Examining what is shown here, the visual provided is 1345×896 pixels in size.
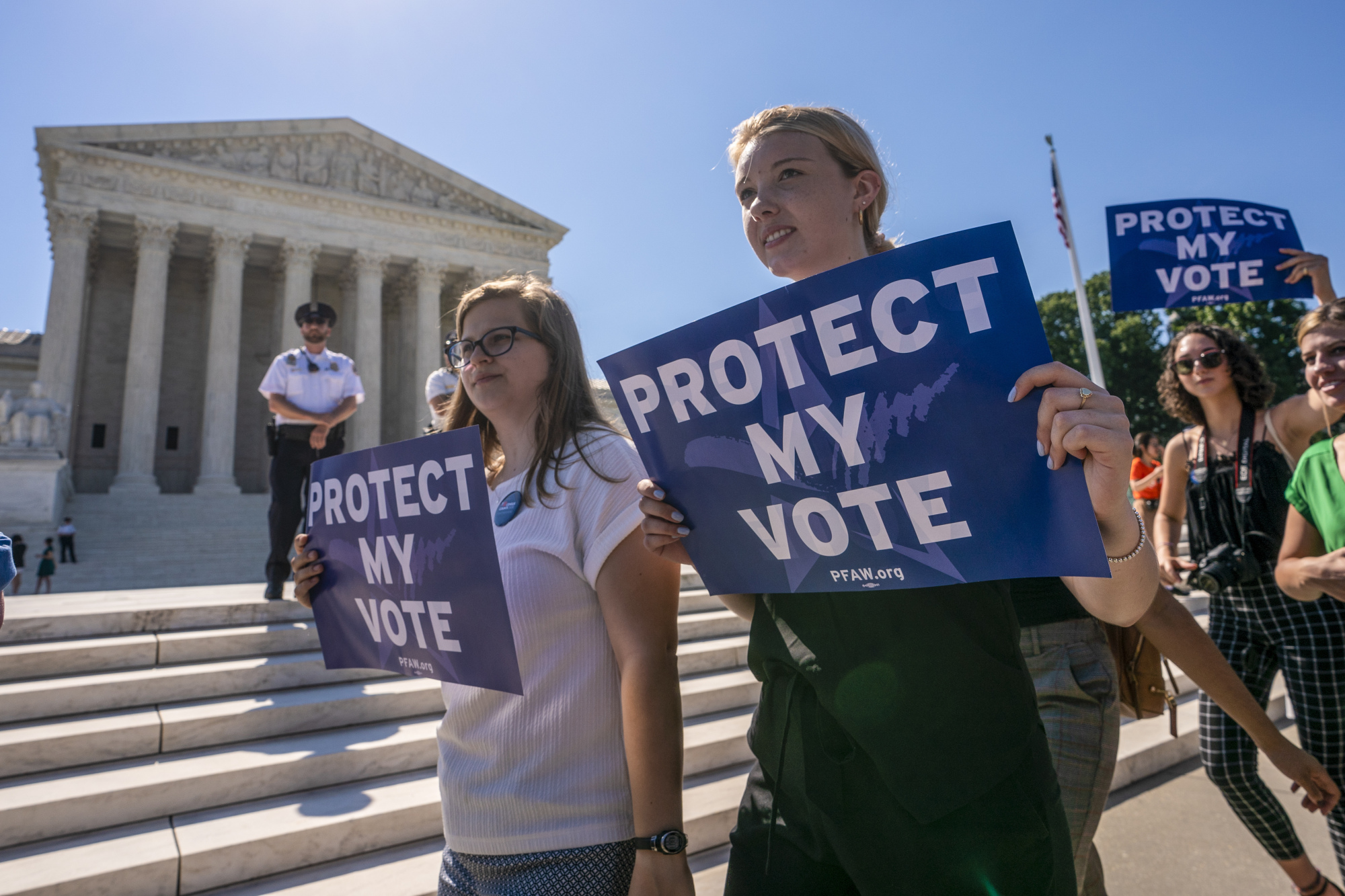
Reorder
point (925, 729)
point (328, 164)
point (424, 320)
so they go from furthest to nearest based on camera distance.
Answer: point (424, 320) → point (328, 164) → point (925, 729)

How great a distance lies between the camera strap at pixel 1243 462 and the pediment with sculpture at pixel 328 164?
31.7 metres

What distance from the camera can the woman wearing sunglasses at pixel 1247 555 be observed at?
291 cm

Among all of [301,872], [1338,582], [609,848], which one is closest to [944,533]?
[609,848]

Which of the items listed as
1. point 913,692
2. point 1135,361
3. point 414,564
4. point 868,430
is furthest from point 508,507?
point 1135,361

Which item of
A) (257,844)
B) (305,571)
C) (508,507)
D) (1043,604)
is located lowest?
(257,844)

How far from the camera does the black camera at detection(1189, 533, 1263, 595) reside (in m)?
3.13

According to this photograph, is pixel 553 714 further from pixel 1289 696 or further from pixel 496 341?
pixel 1289 696

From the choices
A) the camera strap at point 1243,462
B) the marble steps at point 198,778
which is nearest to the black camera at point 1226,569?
the camera strap at point 1243,462

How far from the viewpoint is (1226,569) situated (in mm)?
3168

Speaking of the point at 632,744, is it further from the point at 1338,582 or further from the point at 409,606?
the point at 1338,582

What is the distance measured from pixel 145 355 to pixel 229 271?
13.3ft

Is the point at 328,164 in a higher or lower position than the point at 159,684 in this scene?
higher

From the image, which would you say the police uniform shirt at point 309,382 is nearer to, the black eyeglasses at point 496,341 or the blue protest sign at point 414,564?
the blue protest sign at point 414,564

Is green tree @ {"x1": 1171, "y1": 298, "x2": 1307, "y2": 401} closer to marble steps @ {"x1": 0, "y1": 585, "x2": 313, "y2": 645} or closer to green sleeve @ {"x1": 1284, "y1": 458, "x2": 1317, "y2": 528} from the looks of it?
green sleeve @ {"x1": 1284, "y1": 458, "x2": 1317, "y2": 528}
